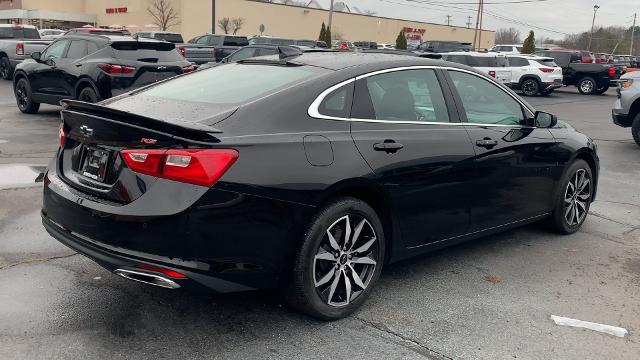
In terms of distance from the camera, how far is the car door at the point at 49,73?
1148cm

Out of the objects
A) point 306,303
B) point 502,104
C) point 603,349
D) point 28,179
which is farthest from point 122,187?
point 28,179

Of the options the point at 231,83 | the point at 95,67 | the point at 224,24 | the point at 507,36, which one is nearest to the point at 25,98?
the point at 95,67

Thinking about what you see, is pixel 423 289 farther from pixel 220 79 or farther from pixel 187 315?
pixel 220 79

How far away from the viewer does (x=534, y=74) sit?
2384cm

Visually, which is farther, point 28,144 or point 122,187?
point 28,144

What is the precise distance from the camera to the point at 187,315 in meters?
3.73

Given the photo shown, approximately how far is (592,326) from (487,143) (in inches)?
59.0

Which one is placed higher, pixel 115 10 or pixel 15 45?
pixel 115 10

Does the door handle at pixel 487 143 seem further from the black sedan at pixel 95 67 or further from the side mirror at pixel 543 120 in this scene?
the black sedan at pixel 95 67

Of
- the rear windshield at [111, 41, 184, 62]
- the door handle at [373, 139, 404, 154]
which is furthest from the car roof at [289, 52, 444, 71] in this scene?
the rear windshield at [111, 41, 184, 62]

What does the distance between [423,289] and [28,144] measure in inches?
280

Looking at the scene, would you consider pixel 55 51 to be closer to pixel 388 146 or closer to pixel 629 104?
pixel 388 146

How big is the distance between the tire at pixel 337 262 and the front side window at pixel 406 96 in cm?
70

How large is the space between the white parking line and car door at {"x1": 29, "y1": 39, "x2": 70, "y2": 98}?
10.1m
